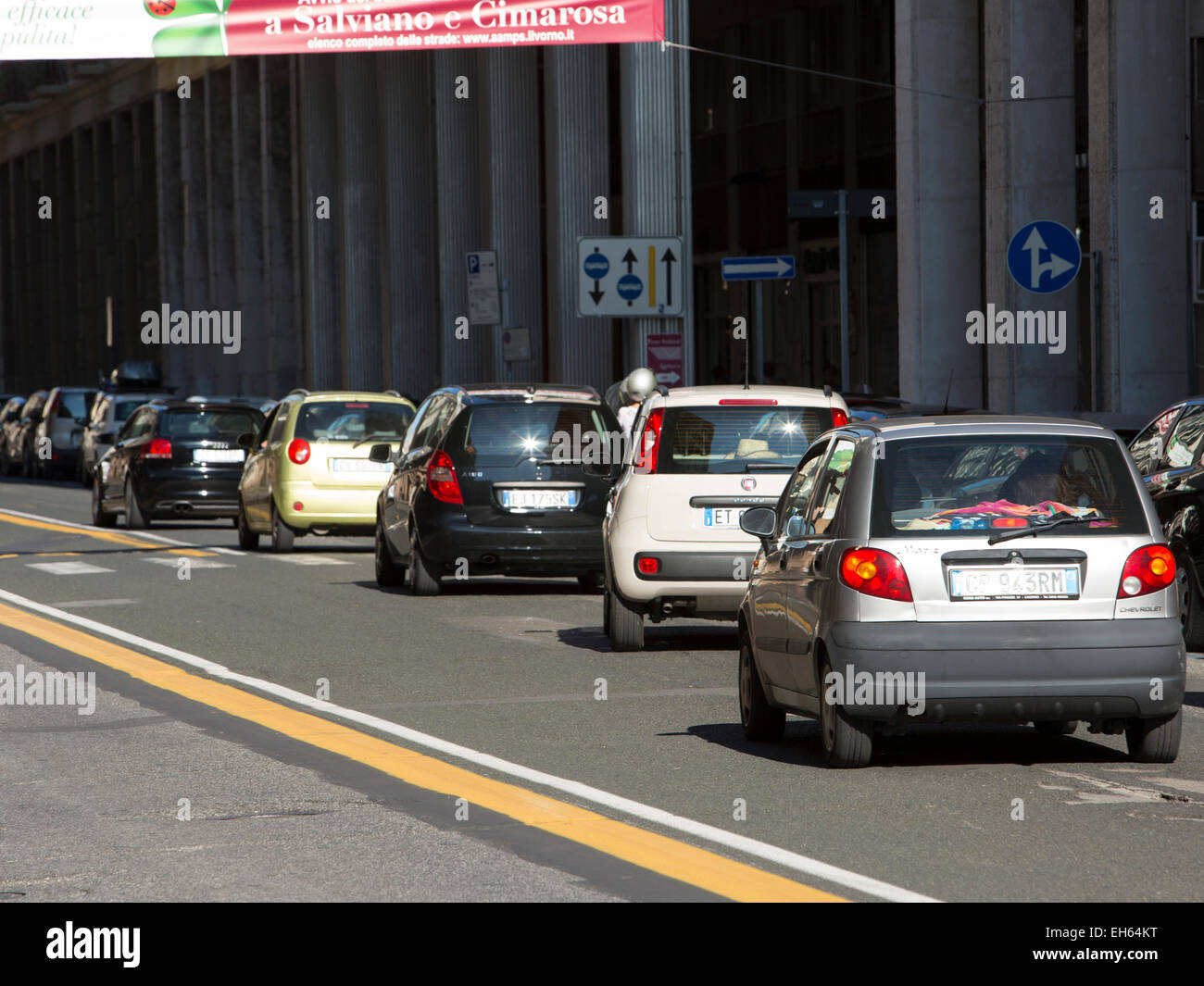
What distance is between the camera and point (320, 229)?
55.4 m

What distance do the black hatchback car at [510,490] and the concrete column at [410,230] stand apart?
103 ft

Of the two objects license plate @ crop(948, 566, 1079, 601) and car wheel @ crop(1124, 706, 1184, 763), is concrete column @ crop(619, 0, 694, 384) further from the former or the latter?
license plate @ crop(948, 566, 1079, 601)

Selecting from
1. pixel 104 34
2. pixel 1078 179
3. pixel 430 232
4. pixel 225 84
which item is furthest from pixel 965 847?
pixel 225 84

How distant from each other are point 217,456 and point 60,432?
2121 centimetres

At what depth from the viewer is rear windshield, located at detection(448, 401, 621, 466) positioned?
17.9 m

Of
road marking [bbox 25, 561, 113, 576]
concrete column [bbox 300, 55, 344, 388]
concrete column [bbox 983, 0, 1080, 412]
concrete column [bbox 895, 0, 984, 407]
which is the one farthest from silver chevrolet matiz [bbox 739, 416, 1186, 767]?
concrete column [bbox 300, 55, 344, 388]

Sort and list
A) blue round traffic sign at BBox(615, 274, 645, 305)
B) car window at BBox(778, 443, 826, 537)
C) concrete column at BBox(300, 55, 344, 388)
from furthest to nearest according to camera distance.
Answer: concrete column at BBox(300, 55, 344, 388), blue round traffic sign at BBox(615, 274, 645, 305), car window at BBox(778, 443, 826, 537)

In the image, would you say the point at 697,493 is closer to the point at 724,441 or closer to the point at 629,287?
the point at 724,441

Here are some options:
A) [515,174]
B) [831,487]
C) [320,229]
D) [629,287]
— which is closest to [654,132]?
[629,287]

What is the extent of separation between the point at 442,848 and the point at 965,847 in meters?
1.66

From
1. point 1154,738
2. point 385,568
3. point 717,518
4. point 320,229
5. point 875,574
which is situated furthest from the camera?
point 320,229

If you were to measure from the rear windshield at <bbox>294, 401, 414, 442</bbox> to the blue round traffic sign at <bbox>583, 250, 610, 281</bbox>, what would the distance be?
4381mm

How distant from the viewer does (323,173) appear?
55.7 m

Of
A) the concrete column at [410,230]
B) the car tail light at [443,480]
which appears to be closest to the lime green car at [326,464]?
the car tail light at [443,480]
